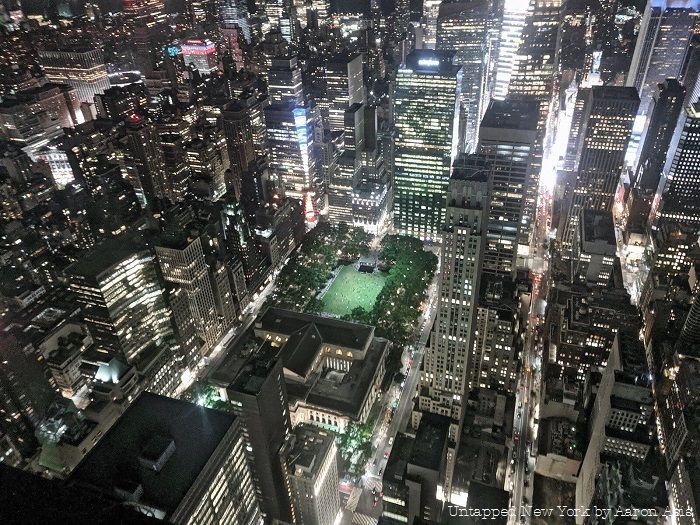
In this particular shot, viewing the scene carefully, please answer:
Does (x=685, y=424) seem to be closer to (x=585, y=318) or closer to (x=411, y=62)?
(x=585, y=318)

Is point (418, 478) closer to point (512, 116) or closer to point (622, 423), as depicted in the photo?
point (622, 423)

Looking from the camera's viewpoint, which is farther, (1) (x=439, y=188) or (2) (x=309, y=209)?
(2) (x=309, y=209)

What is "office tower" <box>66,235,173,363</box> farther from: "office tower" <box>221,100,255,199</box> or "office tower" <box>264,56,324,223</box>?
"office tower" <box>264,56,324,223</box>

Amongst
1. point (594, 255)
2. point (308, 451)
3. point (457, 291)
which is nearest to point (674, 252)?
point (594, 255)

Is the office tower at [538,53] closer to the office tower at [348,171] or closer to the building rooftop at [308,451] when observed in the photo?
the office tower at [348,171]

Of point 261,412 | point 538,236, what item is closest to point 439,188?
point 538,236

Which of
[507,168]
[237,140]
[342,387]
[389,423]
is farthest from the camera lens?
[237,140]

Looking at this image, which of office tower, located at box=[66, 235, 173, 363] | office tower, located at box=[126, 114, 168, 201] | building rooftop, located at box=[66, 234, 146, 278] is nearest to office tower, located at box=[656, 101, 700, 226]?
office tower, located at box=[66, 235, 173, 363]
